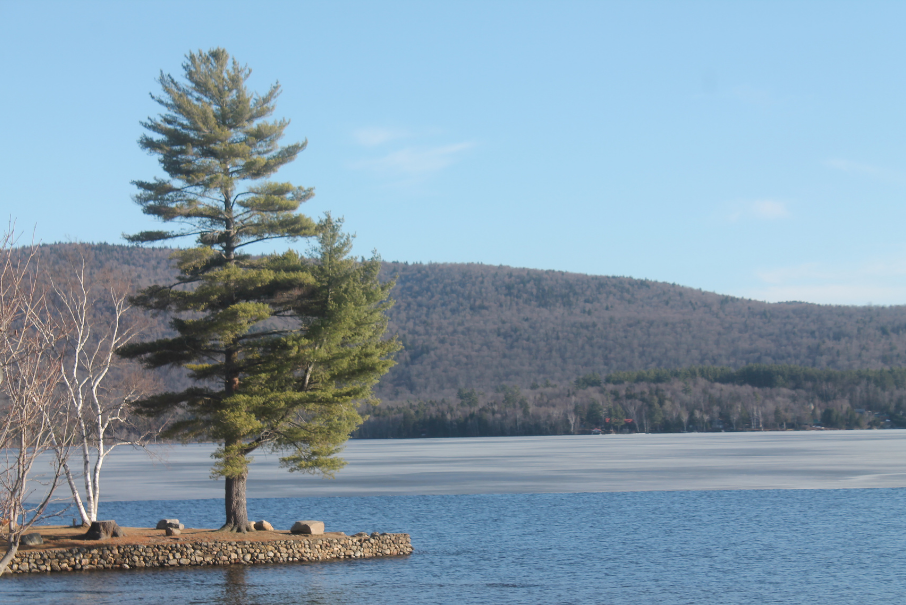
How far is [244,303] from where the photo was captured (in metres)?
23.2

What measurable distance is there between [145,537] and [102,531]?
112 centimetres

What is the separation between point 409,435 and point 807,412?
62.5 metres

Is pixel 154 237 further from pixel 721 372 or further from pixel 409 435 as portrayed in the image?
pixel 721 372

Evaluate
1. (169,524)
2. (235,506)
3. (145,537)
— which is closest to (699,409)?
(235,506)

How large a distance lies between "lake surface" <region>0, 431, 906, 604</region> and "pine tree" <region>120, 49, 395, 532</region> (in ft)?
12.6

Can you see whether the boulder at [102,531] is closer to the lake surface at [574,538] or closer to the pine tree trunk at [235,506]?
the lake surface at [574,538]

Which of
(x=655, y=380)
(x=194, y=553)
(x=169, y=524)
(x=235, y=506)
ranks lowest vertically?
(x=194, y=553)

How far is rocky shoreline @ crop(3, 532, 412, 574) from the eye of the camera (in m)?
21.7

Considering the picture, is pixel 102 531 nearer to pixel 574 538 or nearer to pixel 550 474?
pixel 574 538

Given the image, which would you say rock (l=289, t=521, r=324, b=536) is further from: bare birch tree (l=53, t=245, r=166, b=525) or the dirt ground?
bare birch tree (l=53, t=245, r=166, b=525)

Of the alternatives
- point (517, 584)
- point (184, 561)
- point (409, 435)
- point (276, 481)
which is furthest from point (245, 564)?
point (409, 435)

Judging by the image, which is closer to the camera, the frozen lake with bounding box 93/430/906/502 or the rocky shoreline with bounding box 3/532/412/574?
the rocky shoreline with bounding box 3/532/412/574

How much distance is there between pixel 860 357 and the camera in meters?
171

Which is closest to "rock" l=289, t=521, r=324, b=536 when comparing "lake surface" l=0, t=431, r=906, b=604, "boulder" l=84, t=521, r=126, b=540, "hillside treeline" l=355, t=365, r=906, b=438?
"lake surface" l=0, t=431, r=906, b=604
